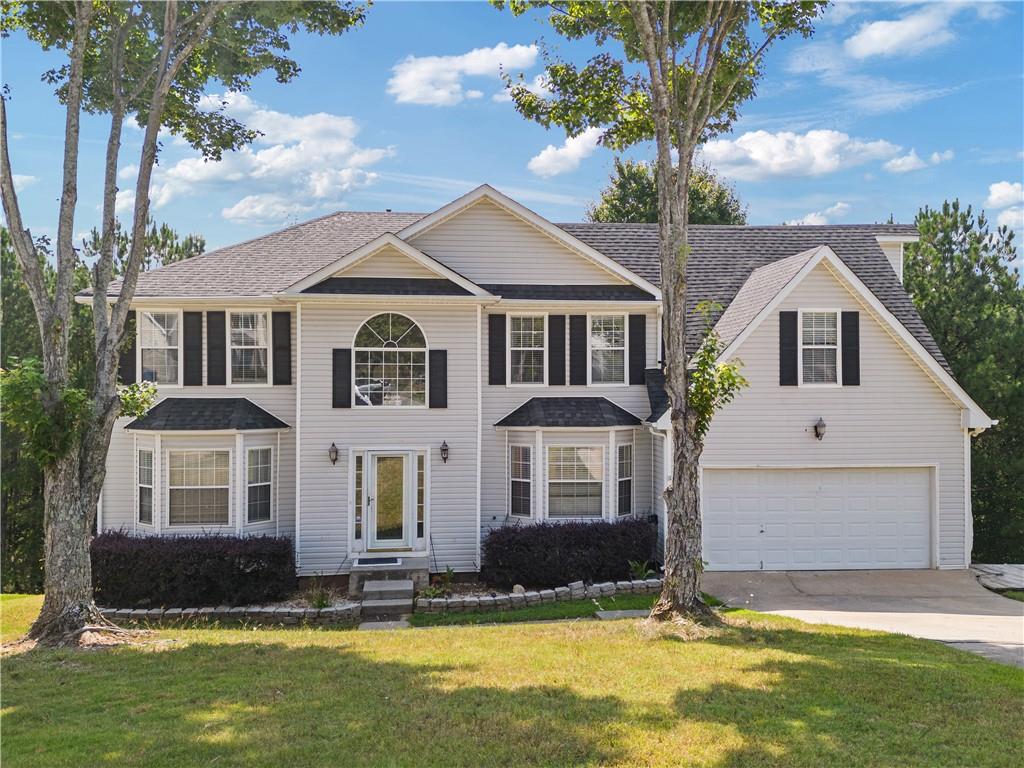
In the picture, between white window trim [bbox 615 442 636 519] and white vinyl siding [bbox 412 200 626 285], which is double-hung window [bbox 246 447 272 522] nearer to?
A: white vinyl siding [bbox 412 200 626 285]

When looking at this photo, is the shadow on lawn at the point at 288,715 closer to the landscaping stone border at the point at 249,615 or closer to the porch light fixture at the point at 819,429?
the landscaping stone border at the point at 249,615

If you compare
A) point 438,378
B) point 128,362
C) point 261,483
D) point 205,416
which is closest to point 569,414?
point 438,378

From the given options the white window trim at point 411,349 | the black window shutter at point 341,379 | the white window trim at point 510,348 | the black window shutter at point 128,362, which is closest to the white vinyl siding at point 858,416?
the white window trim at point 510,348

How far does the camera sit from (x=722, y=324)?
53.1 ft

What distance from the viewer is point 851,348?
14773 mm

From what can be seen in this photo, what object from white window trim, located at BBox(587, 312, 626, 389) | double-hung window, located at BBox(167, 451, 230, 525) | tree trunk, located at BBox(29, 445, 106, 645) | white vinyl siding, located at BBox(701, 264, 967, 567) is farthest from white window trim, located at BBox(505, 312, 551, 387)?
tree trunk, located at BBox(29, 445, 106, 645)

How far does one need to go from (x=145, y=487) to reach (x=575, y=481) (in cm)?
866

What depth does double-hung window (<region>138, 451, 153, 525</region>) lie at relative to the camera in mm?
14570

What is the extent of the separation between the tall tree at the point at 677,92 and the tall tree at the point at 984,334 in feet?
41.8

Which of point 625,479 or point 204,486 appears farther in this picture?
point 625,479

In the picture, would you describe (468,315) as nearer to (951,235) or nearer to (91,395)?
(91,395)

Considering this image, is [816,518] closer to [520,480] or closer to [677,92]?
[520,480]

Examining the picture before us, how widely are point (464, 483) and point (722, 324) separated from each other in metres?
6.65

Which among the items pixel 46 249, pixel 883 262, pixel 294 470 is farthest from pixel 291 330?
pixel 883 262
